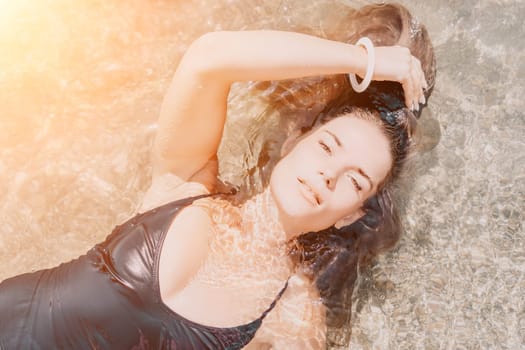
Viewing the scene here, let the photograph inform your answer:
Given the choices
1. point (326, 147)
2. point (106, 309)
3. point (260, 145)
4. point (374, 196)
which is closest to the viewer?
point (106, 309)

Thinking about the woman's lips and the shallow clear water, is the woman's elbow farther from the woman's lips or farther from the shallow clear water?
the shallow clear water

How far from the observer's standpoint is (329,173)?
2031mm

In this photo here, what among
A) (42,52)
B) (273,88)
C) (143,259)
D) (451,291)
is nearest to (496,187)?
(451,291)

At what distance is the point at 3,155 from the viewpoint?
2674 millimetres

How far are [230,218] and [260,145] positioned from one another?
1.81 feet

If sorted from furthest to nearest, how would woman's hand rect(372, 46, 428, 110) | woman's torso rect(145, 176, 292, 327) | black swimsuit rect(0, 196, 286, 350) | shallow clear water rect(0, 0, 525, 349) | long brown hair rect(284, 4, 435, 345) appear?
shallow clear water rect(0, 0, 525, 349), long brown hair rect(284, 4, 435, 345), woman's hand rect(372, 46, 428, 110), woman's torso rect(145, 176, 292, 327), black swimsuit rect(0, 196, 286, 350)

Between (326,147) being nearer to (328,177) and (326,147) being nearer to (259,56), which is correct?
(328,177)

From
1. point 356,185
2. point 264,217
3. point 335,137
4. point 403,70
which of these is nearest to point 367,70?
point 403,70

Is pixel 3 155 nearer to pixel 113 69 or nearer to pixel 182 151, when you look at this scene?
pixel 113 69

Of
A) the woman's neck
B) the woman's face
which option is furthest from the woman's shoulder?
the woman's face

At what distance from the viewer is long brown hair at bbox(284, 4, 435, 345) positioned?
229cm

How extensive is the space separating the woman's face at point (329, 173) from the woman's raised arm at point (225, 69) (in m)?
0.22

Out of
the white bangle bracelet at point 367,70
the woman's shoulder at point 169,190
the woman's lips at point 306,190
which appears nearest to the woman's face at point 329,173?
the woman's lips at point 306,190

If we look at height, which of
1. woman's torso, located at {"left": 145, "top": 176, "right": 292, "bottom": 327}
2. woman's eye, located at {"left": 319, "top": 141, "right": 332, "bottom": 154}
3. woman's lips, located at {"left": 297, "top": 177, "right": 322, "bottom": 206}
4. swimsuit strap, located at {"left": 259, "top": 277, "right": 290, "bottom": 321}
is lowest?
swimsuit strap, located at {"left": 259, "top": 277, "right": 290, "bottom": 321}
